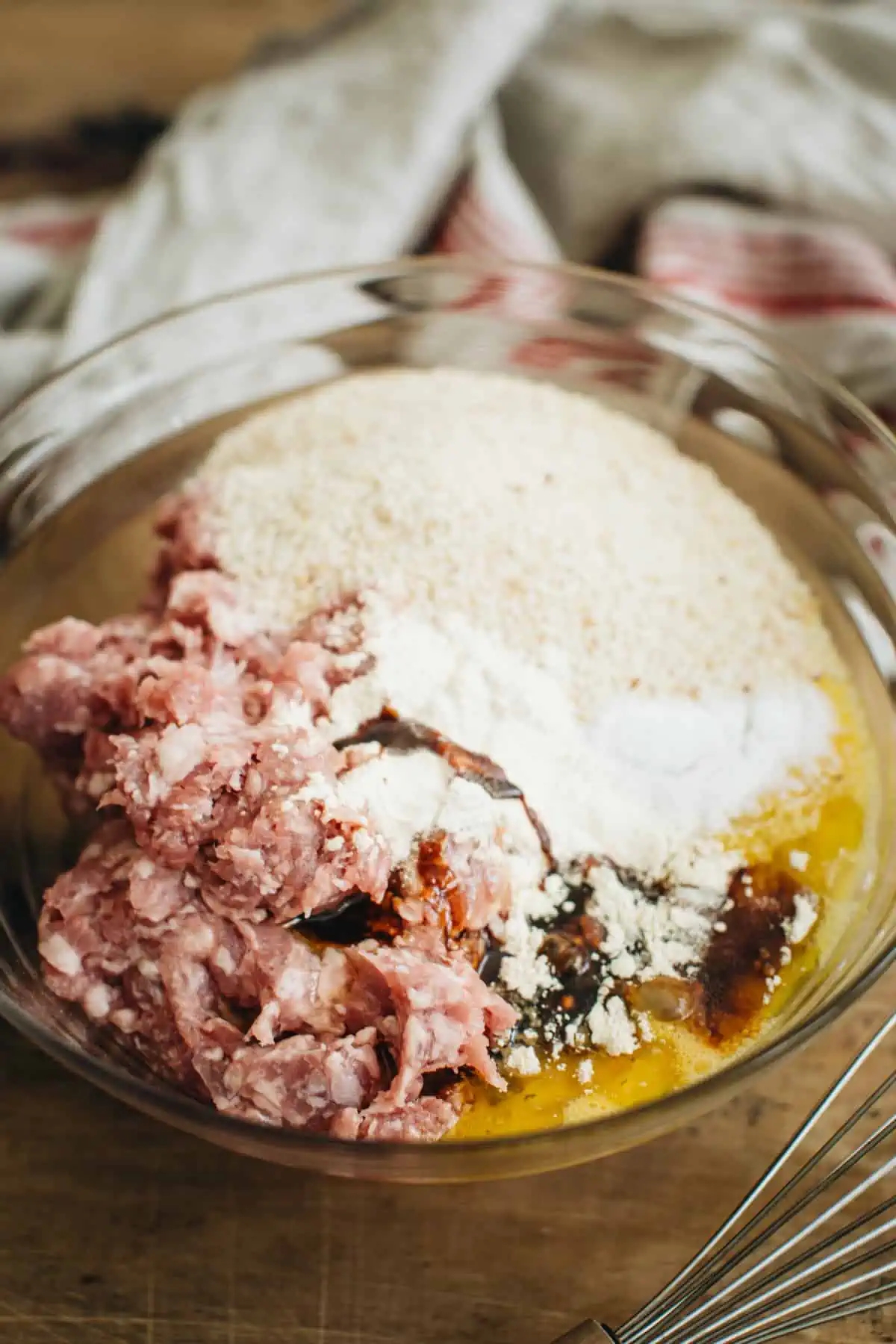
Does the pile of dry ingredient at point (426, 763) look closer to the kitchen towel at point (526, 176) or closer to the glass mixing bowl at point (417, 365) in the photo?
the glass mixing bowl at point (417, 365)

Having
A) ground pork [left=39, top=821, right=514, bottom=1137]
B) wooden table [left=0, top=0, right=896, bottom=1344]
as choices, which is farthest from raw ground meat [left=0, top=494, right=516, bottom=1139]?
wooden table [left=0, top=0, right=896, bottom=1344]

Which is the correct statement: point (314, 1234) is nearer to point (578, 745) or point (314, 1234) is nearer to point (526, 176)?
point (578, 745)

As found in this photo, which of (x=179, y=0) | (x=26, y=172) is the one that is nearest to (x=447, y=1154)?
(x=26, y=172)

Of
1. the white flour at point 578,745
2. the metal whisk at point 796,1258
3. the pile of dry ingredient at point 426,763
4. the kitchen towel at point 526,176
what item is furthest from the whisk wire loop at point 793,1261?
the kitchen towel at point 526,176

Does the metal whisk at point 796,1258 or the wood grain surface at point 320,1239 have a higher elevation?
the metal whisk at point 796,1258

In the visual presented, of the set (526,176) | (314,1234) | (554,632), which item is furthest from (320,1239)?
(526,176)

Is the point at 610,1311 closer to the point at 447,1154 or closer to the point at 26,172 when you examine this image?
the point at 447,1154
